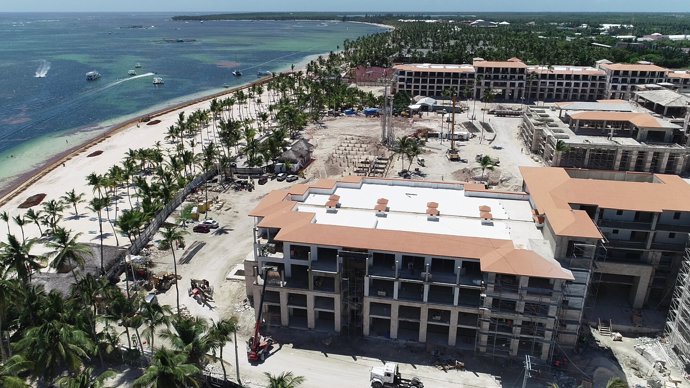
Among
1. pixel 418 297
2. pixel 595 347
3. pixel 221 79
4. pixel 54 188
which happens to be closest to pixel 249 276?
pixel 418 297

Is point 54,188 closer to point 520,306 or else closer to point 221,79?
point 520,306

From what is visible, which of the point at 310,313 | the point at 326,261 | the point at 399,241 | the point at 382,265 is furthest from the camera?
the point at 310,313

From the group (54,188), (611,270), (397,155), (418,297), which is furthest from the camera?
(397,155)

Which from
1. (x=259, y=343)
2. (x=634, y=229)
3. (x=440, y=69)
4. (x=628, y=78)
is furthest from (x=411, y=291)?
(x=628, y=78)

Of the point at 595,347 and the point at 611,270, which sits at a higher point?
the point at 611,270

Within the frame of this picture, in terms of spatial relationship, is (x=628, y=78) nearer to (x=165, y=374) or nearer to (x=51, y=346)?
(x=165, y=374)

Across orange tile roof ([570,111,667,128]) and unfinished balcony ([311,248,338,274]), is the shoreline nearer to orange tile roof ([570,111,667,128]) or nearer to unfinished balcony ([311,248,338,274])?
unfinished balcony ([311,248,338,274])
